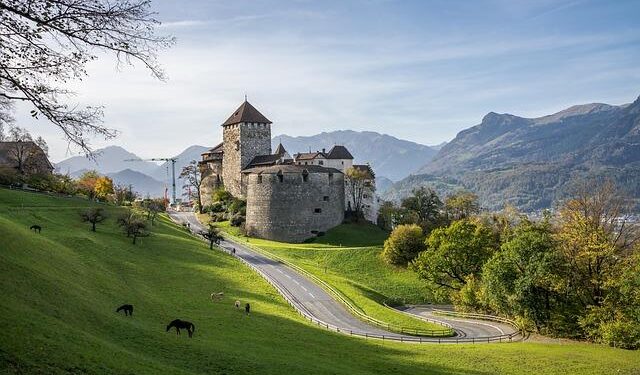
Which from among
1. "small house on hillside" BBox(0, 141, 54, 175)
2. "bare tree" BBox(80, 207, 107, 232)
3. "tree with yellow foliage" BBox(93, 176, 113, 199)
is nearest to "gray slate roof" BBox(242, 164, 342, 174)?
"tree with yellow foliage" BBox(93, 176, 113, 199)

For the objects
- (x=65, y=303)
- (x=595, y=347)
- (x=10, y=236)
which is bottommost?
(x=595, y=347)

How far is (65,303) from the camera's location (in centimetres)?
2739

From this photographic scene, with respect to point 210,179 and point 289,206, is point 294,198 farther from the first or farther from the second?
point 210,179

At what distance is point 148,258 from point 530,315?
36248 millimetres

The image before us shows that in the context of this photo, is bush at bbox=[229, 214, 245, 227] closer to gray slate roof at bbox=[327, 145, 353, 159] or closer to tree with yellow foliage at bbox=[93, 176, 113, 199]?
gray slate roof at bbox=[327, 145, 353, 159]

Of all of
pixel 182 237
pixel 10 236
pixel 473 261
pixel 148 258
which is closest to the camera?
pixel 10 236

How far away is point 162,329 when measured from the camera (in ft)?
100

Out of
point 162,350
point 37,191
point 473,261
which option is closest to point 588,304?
point 473,261

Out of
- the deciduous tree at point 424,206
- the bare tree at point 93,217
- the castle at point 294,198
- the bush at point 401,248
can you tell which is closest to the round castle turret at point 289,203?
the castle at point 294,198

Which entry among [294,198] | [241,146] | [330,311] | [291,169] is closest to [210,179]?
[241,146]

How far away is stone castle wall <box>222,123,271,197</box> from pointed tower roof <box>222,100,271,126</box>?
774mm

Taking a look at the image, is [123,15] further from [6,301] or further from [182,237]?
[182,237]

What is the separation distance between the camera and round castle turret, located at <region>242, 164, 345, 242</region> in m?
88.6

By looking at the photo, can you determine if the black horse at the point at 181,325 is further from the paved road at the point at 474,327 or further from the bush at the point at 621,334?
the bush at the point at 621,334
